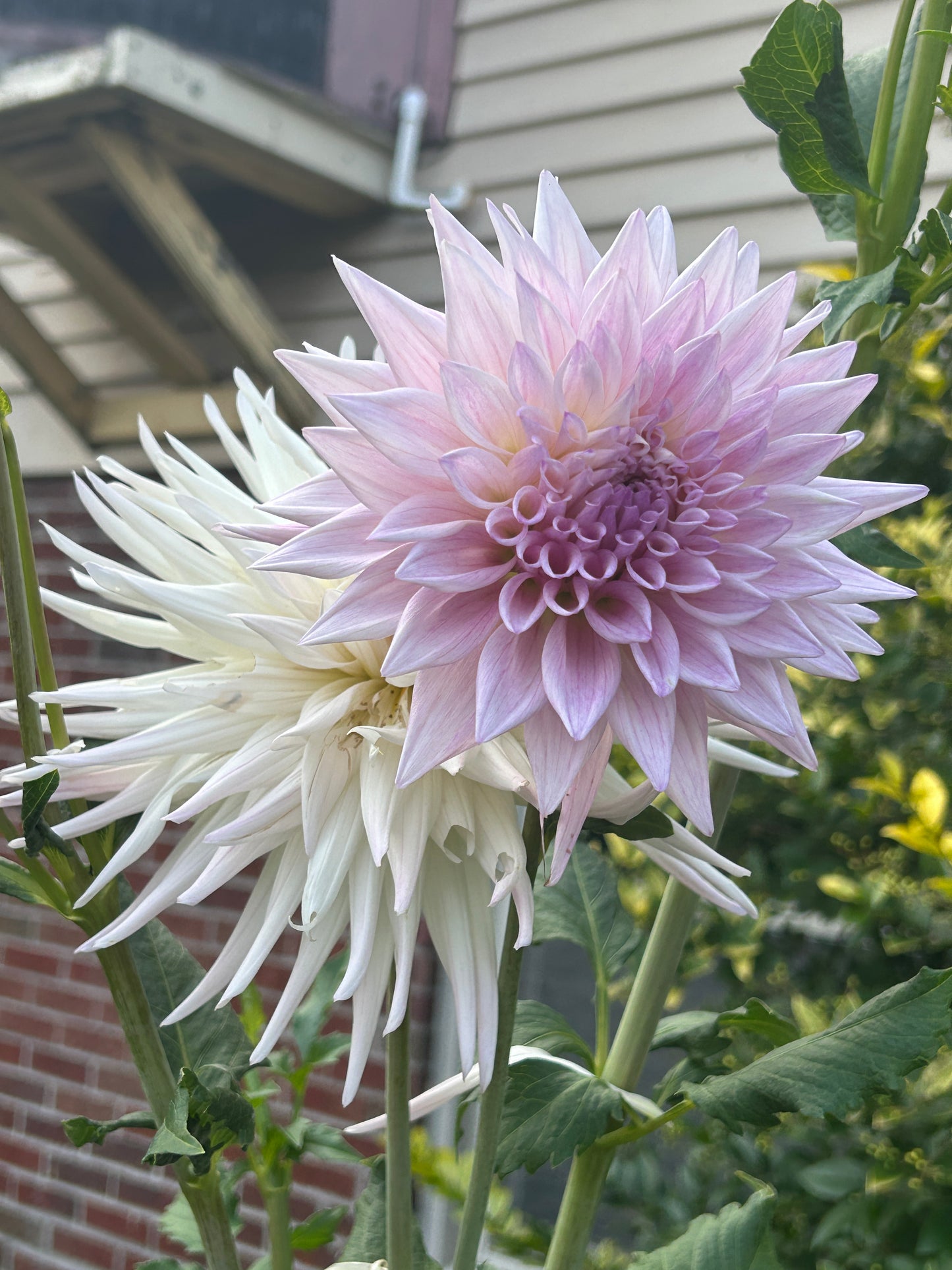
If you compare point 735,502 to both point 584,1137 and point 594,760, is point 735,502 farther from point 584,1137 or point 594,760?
point 584,1137

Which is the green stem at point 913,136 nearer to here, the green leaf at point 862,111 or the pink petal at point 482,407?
the green leaf at point 862,111

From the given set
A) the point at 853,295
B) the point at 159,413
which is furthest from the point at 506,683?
the point at 159,413

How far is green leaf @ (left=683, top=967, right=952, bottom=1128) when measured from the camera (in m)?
0.44

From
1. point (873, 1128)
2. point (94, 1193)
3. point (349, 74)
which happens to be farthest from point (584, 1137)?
point (94, 1193)

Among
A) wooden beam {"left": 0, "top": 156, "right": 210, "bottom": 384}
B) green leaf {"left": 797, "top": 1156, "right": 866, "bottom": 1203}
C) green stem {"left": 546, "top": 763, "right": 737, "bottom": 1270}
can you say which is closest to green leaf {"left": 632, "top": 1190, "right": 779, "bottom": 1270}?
green stem {"left": 546, "top": 763, "right": 737, "bottom": 1270}

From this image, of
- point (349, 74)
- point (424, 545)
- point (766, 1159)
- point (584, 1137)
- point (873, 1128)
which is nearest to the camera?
point (424, 545)

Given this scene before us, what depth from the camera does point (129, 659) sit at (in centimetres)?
237

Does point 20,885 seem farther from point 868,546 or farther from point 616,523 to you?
point 868,546

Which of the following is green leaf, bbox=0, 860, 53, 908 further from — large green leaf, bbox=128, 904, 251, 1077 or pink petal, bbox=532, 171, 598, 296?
pink petal, bbox=532, 171, 598, 296

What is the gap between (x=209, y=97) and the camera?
5.91 feet

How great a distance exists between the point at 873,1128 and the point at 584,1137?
2.65 feet

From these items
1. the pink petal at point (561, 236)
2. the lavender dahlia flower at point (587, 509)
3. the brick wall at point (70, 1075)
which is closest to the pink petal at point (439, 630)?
the lavender dahlia flower at point (587, 509)

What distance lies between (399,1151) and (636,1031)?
0.15m

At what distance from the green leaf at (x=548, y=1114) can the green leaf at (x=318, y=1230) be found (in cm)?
14
